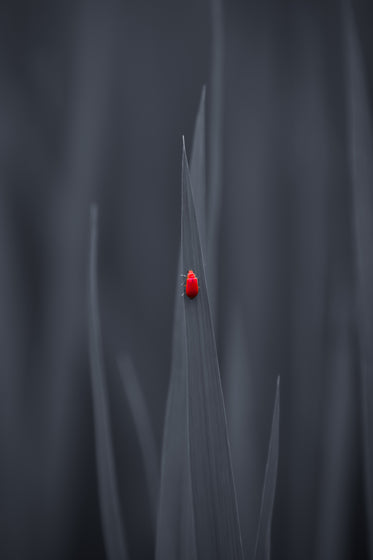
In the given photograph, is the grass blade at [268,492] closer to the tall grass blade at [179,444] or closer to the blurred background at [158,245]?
the tall grass blade at [179,444]

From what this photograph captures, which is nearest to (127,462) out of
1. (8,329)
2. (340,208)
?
(8,329)

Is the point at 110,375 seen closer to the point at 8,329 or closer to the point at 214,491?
the point at 8,329

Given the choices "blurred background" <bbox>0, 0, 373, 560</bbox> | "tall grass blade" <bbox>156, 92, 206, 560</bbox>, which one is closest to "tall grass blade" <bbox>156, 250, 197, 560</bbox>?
"tall grass blade" <bbox>156, 92, 206, 560</bbox>

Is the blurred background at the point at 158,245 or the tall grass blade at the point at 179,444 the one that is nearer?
the tall grass blade at the point at 179,444

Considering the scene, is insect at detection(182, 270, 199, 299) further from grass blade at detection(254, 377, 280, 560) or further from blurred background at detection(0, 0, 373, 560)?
blurred background at detection(0, 0, 373, 560)

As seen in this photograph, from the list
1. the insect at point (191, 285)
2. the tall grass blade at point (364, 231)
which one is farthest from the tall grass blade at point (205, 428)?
the tall grass blade at point (364, 231)

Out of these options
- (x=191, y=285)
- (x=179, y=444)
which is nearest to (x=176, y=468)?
(x=179, y=444)
